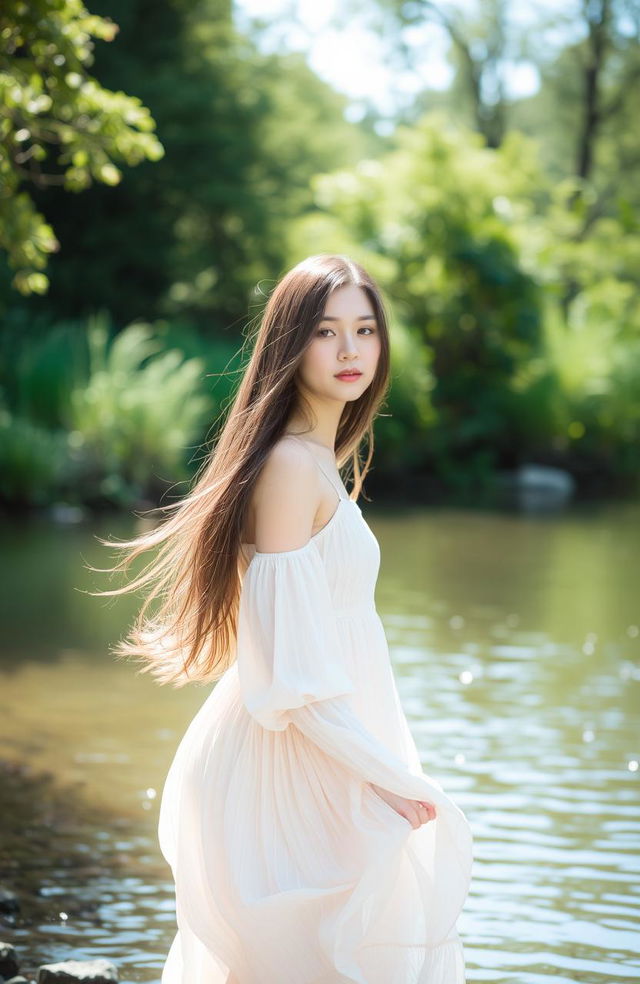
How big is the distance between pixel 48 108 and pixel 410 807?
14.0 feet

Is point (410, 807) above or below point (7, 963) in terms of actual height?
above

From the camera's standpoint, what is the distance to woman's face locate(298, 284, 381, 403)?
2934 mm

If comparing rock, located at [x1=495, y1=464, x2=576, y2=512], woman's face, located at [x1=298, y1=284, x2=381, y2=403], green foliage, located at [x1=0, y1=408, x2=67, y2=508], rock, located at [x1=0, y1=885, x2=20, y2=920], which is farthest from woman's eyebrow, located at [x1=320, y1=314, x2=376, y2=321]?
rock, located at [x1=495, y1=464, x2=576, y2=512]

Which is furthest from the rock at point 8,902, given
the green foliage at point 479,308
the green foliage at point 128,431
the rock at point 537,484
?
the green foliage at point 479,308

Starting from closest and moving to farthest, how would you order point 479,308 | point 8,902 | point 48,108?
point 8,902 < point 48,108 < point 479,308

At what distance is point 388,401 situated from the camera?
2194 cm

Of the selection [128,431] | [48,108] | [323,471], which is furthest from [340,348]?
[128,431]

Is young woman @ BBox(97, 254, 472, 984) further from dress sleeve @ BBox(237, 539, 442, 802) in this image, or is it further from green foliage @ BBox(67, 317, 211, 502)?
green foliage @ BBox(67, 317, 211, 502)

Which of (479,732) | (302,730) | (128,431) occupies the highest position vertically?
(302,730)

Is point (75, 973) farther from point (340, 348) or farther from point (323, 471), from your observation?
point (340, 348)

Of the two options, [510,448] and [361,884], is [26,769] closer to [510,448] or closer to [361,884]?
[361,884]

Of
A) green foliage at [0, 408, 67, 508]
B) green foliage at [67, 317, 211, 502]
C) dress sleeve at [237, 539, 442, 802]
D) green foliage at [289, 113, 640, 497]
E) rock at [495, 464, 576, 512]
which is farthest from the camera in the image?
green foliage at [289, 113, 640, 497]

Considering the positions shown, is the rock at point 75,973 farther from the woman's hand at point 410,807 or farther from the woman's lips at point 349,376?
the woman's lips at point 349,376

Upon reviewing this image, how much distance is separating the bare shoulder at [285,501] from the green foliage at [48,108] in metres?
3.30
